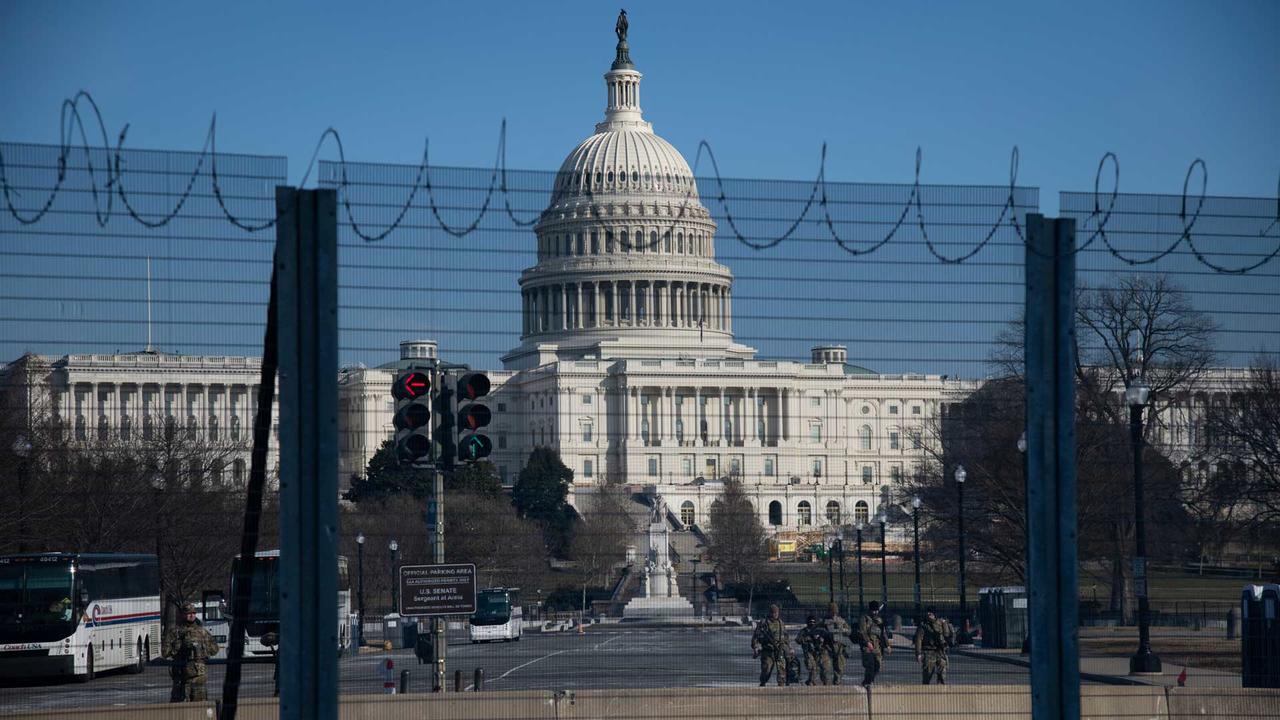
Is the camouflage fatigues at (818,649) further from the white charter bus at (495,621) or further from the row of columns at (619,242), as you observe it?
the white charter bus at (495,621)

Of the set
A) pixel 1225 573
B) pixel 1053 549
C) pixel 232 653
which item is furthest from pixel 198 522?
pixel 1225 573

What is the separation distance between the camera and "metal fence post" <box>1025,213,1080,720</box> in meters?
10.4

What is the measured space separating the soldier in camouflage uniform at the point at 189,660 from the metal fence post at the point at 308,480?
36.2 feet

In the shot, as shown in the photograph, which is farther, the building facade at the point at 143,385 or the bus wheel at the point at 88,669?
the bus wheel at the point at 88,669

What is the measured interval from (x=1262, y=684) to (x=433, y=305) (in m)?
8.90

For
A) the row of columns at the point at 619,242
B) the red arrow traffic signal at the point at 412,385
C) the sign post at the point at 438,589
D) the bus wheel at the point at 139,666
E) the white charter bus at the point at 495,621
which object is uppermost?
the row of columns at the point at 619,242

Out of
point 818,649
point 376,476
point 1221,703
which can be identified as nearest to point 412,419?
point 1221,703

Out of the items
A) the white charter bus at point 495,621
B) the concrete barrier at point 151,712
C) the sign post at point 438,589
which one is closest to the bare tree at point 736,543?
the sign post at point 438,589

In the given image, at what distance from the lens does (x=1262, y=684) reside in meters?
15.8

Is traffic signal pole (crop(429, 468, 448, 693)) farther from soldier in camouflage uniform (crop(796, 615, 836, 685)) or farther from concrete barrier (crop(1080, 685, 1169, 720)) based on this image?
concrete barrier (crop(1080, 685, 1169, 720))

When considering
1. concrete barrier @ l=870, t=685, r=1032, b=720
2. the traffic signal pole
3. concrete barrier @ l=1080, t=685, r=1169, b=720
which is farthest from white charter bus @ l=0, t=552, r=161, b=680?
concrete barrier @ l=1080, t=685, r=1169, b=720

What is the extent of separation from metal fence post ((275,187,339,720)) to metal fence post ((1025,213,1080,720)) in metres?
3.95

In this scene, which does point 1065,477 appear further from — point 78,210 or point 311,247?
point 78,210

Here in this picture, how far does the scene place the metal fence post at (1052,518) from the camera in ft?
34.0
